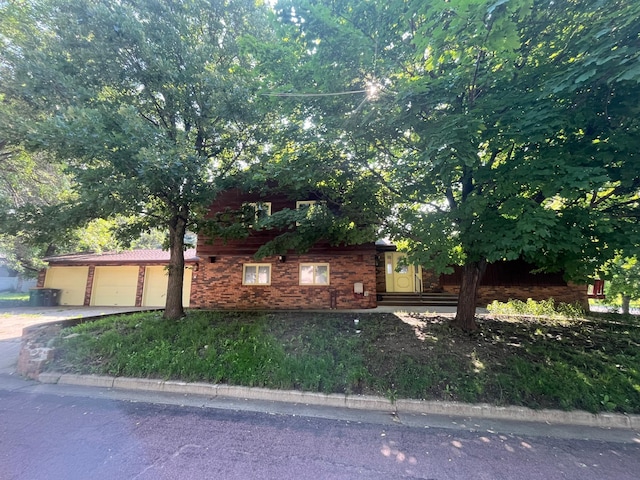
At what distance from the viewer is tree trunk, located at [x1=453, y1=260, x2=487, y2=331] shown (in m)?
6.45

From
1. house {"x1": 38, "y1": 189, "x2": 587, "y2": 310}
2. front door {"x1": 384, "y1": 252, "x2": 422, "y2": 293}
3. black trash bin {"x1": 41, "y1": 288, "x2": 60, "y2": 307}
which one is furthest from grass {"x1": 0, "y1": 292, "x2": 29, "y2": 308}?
front door {"x1": 384, "y1": 252, "x2": 422, "y2": 293}

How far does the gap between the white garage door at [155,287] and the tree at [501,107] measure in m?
12.5

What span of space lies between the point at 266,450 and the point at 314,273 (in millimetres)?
8583

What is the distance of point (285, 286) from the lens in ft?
37.9

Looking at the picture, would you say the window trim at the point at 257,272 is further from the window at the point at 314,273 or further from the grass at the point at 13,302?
the grass at the point at 13,302

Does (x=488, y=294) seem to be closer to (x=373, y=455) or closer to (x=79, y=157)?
(x=373, y=455)

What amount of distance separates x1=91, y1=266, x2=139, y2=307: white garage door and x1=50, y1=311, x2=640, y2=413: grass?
8.66 m

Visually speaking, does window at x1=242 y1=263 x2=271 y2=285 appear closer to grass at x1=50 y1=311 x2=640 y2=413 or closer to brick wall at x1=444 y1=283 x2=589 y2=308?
grass at x1=50 y1=311 x2=640 y2=413

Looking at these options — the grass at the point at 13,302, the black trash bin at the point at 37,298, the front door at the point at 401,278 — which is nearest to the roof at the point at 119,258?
the black trash bin at the point at 37,298

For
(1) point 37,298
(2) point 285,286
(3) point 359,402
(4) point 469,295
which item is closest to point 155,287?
(1) point 37,298

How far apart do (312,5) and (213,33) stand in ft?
13.7

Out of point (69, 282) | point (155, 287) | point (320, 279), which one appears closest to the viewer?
point (320, 279)

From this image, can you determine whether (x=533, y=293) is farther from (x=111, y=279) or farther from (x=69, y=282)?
(x=69, y=282)

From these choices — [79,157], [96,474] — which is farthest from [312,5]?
[96,474]
